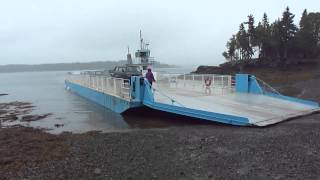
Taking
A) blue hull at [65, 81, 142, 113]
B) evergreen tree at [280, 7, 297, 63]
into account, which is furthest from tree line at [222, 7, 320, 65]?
blue hull at [65, 81, 142, 113]

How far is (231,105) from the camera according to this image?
645 inches

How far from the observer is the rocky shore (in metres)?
8.58

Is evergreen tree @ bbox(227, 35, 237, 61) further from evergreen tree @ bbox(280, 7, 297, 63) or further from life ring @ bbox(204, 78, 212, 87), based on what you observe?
life ring @ bbox(204, 78, 212, 87)

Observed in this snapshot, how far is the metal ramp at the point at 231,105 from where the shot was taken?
1420 centimetres

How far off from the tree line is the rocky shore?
1960 inches

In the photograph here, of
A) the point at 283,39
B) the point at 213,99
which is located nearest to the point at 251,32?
the point at 283,39

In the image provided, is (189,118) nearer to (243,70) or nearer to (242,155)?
(242,155)

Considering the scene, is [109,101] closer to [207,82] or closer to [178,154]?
[207,82]

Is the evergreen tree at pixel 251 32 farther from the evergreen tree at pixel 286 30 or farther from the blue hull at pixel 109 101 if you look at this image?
the blue hull at pixel 109 101

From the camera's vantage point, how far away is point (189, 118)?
55.2 feet

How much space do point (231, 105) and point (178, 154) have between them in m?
6.68

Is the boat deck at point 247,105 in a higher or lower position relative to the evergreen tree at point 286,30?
lower

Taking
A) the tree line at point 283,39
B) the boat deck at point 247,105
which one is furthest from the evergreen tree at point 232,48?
the boat deck at point 247,105

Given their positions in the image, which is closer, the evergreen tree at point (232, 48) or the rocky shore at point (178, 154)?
the rocky shore at point (178, 154)
